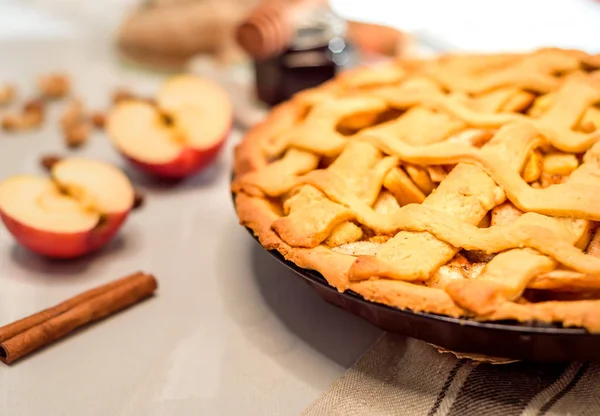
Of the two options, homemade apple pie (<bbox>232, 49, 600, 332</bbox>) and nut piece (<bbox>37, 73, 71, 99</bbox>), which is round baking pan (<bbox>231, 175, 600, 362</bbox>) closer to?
homemade apple pie (<bbox>232, 49, 600, 332</bbox>)

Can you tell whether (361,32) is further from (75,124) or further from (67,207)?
(67,207)

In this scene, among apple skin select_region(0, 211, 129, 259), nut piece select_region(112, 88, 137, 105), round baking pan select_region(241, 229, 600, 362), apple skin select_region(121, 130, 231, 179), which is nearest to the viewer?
round baking pan select_region(241, 229, 600, 362)

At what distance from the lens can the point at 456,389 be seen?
727 mm

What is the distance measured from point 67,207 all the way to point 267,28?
0.49 metres

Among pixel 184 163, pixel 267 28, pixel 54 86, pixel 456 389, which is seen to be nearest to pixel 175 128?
pixel 184 163

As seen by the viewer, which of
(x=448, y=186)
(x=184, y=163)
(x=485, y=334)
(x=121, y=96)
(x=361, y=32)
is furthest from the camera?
(x=361, y=32)

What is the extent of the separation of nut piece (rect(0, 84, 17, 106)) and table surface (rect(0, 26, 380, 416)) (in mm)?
505

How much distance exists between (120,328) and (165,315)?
0.06 meters

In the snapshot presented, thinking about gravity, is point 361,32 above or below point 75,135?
above

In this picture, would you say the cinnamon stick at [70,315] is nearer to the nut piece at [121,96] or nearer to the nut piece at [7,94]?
the nut piece at [121,96]

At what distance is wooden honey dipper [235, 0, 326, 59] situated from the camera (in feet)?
3.88

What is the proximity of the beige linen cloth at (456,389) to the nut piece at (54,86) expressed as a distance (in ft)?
3.47

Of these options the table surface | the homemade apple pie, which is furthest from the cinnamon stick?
the homemade apple pie

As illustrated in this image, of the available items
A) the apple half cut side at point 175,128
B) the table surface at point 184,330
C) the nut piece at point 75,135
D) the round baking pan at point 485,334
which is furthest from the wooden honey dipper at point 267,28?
the round baking pan at point 485,334
